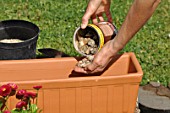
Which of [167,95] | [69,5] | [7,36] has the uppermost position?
[69,5]

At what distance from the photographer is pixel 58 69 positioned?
→ 3.74 meters

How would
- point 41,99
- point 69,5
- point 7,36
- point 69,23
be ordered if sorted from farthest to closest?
point 69,5, point 69,23, point 7,36, point 41,99

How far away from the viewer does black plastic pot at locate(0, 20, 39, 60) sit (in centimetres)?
365

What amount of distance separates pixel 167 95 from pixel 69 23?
203 cm

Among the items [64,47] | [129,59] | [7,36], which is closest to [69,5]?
[64,47]

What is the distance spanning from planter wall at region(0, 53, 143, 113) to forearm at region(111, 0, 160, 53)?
0.33 m

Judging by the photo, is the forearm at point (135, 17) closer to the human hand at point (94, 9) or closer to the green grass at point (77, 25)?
the human hand at point (94, 9)

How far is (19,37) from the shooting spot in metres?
4.10

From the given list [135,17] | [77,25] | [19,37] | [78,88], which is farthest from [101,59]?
[77,25]

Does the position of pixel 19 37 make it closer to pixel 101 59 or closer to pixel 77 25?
pixel 101 59

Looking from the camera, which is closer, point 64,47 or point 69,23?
point 64,47

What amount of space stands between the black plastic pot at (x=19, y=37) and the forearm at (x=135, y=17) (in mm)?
844

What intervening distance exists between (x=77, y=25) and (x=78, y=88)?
2.43 meters

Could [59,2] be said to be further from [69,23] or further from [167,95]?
Result: [167,95]
